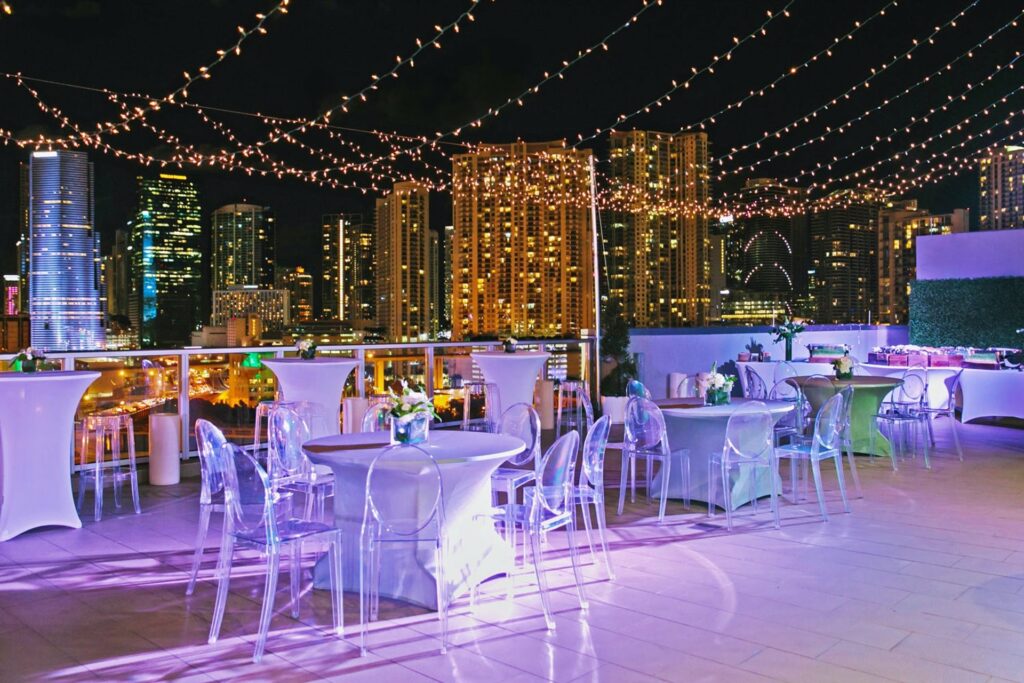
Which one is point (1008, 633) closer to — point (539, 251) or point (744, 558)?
point (744, 558)

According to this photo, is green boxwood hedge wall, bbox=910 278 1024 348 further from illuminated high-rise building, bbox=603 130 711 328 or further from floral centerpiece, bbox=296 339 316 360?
floral centerpiece, bbox=296 339 316 360

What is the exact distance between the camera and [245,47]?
945cm

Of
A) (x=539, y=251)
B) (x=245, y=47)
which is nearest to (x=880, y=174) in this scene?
(x=539, y=251)

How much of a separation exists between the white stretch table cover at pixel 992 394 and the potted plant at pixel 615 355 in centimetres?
428

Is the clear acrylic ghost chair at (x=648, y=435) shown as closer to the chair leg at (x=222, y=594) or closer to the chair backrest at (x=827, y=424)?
the chair backrest at (x=827, y=424)

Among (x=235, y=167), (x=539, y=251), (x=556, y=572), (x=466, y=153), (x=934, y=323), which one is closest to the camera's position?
(x=556, y=572)

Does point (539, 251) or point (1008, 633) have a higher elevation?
point (539, 251)

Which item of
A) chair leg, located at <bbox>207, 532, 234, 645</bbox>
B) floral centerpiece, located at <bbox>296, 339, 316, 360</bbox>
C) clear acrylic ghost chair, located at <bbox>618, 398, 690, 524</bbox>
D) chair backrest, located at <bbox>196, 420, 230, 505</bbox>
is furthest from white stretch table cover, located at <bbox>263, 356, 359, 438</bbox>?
chair leg, located at <bbox>207, 532, 234, 645</bbox>

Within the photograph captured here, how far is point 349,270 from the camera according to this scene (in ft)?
71.5

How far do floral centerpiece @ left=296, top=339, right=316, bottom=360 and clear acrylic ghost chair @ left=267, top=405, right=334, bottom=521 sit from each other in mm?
2422

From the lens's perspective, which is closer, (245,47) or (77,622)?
(77,622)

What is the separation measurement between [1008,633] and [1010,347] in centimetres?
1127

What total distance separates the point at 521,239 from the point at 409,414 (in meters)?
12.1

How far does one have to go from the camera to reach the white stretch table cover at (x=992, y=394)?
11.1m
